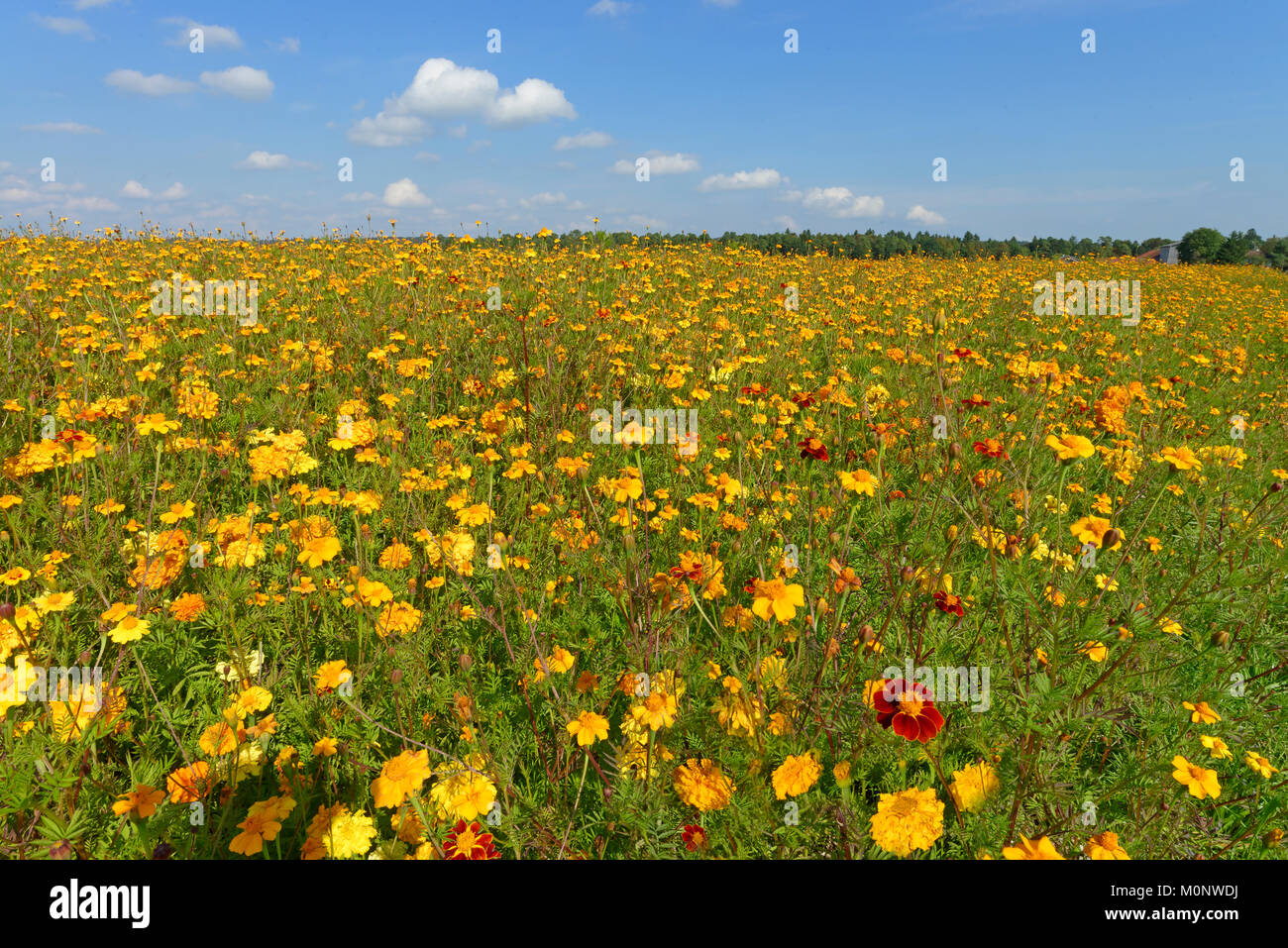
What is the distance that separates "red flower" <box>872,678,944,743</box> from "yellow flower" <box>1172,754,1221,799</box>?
2.06 feet

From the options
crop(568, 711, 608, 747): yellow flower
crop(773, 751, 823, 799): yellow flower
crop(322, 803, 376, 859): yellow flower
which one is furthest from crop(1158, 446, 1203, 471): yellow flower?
crop(322, 803, 376, 859): yellow flower

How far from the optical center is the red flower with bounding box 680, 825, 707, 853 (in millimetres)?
1337

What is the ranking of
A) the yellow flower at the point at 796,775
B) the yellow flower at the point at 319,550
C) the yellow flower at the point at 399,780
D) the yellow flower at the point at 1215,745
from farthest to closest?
the yellow flower at the point at 319,550 → the yellow flower at the point at 1215,745 → the yellow flower at the point at 796,775 → the yellow flower at the point at 399,780

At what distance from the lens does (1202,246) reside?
1045 inches

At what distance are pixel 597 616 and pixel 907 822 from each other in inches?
47.1

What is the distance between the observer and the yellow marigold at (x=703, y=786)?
4.61 feet

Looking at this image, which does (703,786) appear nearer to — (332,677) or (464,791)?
(464,791)

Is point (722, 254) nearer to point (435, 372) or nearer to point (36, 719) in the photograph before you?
point (435, 372)

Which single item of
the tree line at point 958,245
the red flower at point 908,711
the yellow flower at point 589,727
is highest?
the tree line at point 958,245

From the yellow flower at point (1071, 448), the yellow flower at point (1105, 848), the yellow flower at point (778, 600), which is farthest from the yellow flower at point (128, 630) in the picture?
the yellow flower at point (1071, 448)

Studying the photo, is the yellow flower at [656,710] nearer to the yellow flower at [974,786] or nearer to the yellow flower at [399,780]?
the yellow flower at [399,780]
